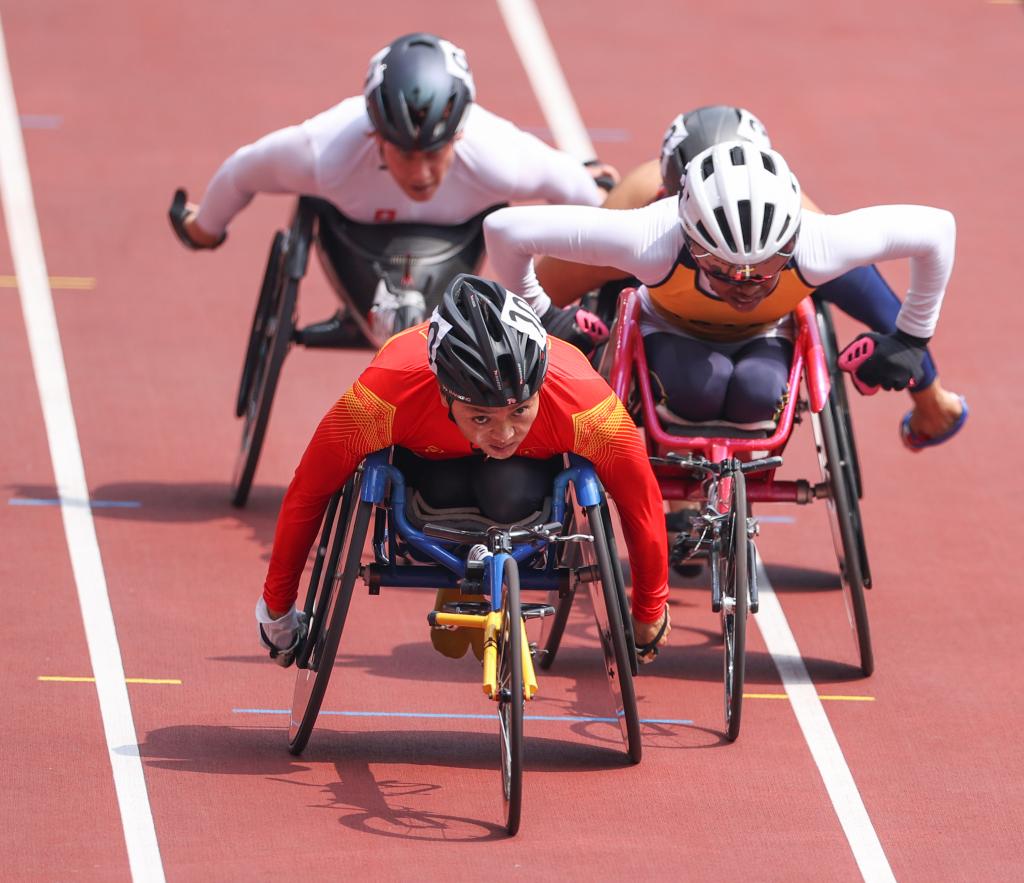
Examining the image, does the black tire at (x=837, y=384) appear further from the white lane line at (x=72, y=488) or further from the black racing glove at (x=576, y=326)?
the white lane line at (x=72, y=488)

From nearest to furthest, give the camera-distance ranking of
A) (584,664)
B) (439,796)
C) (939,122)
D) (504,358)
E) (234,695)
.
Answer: (504,358) < (439,796) < (234,695) < (584,664) < (939,122)

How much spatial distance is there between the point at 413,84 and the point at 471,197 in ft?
2.43

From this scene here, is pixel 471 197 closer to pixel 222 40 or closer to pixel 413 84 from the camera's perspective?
pixel 413 84

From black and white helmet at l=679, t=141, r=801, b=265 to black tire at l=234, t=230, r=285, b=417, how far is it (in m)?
2.80

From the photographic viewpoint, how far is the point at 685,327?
7840 mm

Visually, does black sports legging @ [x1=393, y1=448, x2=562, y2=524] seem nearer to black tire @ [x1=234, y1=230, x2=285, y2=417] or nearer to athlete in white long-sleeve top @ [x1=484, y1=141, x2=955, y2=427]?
athlete in white long-sleeve top @ [x1=484, y1=141, x2=955, y2=427]

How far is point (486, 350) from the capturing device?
621 cm

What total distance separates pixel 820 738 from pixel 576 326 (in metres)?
1.72

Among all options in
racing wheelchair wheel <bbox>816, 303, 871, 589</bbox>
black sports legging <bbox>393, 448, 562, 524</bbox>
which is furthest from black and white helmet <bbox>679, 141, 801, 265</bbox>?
black sports legging <bbox>393, 448, 562, 524</bbox>

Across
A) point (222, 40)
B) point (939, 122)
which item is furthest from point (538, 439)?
point (222, 40)

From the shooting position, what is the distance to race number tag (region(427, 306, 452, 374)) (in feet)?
20.8

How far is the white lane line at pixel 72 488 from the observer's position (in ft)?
21.8

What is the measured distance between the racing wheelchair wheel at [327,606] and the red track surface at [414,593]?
8.0 inches

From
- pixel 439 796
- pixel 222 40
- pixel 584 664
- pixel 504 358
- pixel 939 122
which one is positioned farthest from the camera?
pixel 222 40
